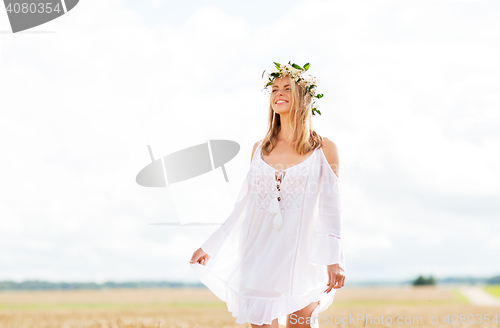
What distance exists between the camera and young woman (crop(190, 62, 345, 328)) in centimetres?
299

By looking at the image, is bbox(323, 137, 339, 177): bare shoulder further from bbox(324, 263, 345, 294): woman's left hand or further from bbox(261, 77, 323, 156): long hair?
bbox(324, 263, 345, 294): woman's left hand

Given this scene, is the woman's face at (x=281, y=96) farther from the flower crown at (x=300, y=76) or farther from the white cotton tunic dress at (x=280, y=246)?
the white cotton tunic dress at (x=280, y=246)

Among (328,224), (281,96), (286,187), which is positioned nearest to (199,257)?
(286,187)

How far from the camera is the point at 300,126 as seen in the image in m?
3.29

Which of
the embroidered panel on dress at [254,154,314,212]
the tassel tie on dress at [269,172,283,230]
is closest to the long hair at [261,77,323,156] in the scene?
the embroidered panel on dress at [254,154,314,212]

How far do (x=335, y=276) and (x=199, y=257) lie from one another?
3.46 feet

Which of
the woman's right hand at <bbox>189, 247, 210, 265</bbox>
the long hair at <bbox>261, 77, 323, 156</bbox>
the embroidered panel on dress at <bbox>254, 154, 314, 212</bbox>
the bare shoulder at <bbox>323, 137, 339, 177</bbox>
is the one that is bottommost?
the woman's right hand at <bbox>189, 247, 210, 265</bbox>

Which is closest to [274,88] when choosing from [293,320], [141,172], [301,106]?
[301,106]

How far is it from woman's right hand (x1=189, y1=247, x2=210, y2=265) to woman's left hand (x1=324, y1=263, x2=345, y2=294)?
38.9 inches

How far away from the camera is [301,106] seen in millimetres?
3350

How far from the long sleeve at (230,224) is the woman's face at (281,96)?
58 cm

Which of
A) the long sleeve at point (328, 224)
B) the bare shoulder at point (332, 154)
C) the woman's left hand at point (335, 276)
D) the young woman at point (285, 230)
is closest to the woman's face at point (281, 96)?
the young woman at point (285, 230)

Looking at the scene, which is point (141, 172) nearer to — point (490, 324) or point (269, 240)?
point (269, 240)

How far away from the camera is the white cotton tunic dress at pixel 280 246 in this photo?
2988 millimetres
